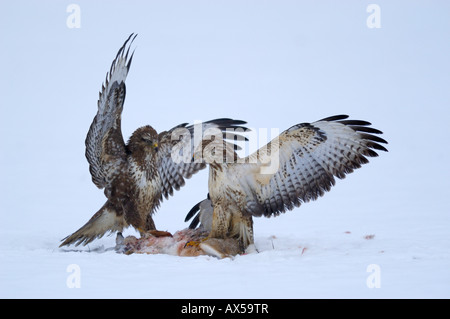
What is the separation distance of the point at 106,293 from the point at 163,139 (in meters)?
3.45

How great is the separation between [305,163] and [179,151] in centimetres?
224

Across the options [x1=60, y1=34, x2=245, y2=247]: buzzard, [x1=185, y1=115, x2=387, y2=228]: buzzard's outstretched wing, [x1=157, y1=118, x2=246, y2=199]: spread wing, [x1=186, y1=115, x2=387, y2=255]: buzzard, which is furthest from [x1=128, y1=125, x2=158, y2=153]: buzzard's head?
[x1=185, y1=115, x2=387, y2=228]: buzzard's outstretched wing

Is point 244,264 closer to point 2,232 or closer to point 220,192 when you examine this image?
point 220,192

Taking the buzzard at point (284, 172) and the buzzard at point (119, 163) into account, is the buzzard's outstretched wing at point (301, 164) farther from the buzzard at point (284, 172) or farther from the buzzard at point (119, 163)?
the buzzard at point (119, 163)

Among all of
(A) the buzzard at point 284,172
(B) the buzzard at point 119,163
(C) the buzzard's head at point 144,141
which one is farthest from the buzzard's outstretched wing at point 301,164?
(C) the buzzard's head at point 144,141

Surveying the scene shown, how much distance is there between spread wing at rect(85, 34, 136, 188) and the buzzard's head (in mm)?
137

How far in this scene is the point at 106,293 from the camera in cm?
416

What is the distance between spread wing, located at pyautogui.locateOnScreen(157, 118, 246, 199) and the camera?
6.97 meters

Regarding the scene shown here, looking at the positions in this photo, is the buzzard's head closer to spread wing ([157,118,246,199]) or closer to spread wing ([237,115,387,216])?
spread wing ([157,118,246,199])

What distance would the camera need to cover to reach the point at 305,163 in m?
6.00

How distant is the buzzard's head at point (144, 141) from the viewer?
6.72 m

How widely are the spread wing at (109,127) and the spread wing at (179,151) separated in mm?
734
